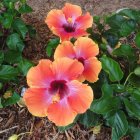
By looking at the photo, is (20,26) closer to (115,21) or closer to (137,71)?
(115,21)

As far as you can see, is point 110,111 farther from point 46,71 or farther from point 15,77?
point 15,77

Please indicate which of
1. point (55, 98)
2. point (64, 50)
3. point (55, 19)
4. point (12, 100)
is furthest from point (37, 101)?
point (55, 19)

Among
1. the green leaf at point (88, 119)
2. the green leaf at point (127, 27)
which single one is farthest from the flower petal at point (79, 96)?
the green leaf at point (127, 27)

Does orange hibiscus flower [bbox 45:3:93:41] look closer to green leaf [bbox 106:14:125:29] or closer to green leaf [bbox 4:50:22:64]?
green leaf [bbox 106:14:125:29]

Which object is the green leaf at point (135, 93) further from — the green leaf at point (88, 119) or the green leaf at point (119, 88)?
the green leaf at point (88, 119)

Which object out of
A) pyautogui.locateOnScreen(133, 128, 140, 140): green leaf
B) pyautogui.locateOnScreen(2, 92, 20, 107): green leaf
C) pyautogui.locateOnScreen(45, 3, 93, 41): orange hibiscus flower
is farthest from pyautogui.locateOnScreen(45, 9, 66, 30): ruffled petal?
pyautogui.locateOnScreen(133, 128, 140, 140): green leaf

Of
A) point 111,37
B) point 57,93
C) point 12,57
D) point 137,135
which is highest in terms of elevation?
point 57,93

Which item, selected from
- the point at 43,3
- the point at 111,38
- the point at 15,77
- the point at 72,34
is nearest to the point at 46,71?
the point at 72,34
